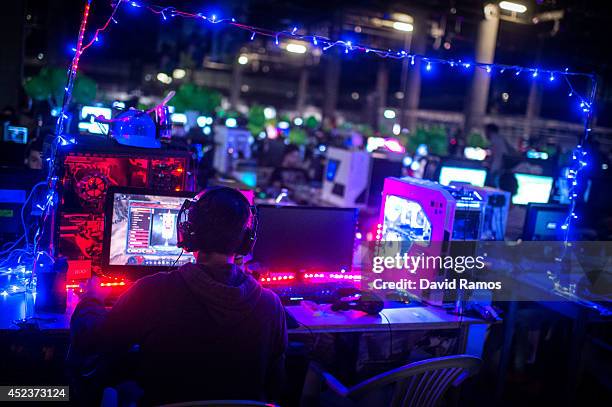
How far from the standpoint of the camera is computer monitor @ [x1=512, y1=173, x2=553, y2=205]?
645cm

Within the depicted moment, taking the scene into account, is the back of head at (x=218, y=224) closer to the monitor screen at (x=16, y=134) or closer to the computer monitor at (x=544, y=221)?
the computer monitor at (x=544, y=221)

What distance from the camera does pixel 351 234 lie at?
361 cm

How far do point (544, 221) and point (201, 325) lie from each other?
3893 millimetres

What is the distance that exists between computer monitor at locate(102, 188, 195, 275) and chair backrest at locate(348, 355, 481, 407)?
54.6 inches

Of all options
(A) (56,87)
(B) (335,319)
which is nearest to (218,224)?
(B) (335,319)

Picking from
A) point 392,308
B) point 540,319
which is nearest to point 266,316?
point 392,308

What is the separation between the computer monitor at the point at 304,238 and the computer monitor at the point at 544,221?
7.05ft

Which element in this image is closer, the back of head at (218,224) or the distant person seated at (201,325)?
the distant person seated at (201,325)

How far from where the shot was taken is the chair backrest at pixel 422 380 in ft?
7.41

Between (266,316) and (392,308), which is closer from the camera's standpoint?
(266,316)

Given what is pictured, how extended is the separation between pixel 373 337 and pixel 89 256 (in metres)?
1.99

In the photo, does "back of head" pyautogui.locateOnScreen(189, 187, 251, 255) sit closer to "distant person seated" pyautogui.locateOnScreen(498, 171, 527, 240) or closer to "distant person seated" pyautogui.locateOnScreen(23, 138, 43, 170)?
"distant person seated" pyautogui.locateOnScreen(498, 171, 527, 240)

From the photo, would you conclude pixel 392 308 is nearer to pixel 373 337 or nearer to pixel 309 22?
pixel 373 337

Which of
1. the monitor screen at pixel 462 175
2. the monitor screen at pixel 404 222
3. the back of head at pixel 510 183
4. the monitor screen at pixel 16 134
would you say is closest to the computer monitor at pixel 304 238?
the monitor screen at pixel 404 222
